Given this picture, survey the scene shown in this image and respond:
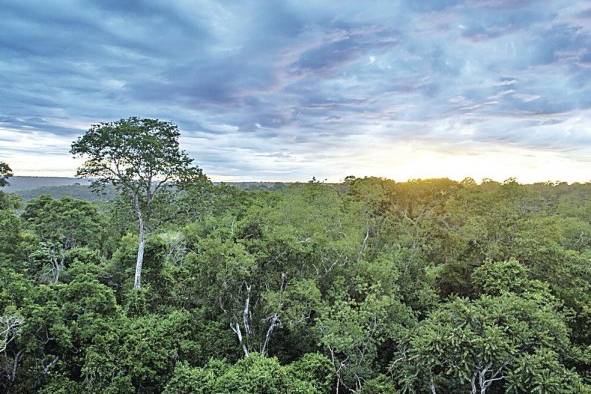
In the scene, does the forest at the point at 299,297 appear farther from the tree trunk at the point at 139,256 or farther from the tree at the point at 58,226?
the tree at the point at 58,226

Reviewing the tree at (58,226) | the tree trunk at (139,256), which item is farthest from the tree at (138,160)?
the tree at (58,226)

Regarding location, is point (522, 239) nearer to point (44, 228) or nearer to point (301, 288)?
point (301, 288)

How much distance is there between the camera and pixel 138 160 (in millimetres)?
22594

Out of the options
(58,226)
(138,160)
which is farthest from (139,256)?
(58,226)

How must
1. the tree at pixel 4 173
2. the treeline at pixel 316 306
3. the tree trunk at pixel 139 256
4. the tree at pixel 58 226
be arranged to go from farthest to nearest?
the tree at pixel 58 226, the tree trunk at pixel 139 256, the tree at pixel 4 173, the treeline at pixel 316 306

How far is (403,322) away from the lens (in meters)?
18.6

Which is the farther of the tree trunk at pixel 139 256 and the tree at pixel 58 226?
the tree at pixel 58 226

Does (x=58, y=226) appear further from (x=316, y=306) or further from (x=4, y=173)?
(x=316, y=306)

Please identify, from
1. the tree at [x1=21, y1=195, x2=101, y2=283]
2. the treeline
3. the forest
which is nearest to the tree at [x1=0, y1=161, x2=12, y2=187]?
the forest

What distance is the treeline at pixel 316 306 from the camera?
577 inches

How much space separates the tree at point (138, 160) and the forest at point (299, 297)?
74mm

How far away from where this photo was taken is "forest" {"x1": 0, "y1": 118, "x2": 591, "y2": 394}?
14.8 metres

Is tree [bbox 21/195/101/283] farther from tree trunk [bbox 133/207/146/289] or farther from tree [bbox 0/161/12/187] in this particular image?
tree [bbox 0/161/12/187]

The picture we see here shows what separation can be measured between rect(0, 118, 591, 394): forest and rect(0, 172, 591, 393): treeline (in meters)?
0.07
